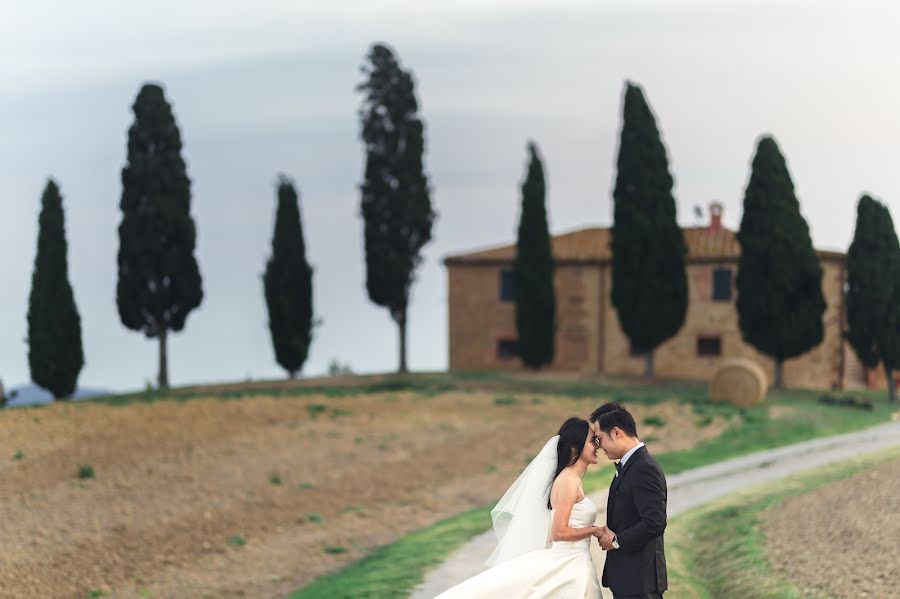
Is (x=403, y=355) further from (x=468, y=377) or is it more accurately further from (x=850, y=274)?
(x=850, y=274)

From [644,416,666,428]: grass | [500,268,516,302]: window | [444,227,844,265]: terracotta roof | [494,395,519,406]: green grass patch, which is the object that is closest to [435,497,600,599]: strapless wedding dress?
[644,416,666,428]: grass

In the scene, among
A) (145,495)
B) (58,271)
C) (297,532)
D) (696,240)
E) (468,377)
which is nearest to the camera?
(297,532)

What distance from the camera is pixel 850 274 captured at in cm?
3869

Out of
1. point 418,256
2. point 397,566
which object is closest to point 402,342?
point 418,256

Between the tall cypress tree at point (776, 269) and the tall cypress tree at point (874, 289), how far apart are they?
1.53 meters

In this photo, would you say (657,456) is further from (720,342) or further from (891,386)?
(720,342)

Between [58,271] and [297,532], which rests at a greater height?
[58,271]

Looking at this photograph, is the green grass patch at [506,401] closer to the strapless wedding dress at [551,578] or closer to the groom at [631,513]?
the strapless wedding dress at [551,578]

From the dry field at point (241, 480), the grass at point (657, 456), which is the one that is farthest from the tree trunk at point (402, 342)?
the dry field at point (241, 480)

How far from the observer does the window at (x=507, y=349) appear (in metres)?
45.1

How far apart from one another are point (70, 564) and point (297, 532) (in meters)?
4.25

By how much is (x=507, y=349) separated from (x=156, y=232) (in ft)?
49.4

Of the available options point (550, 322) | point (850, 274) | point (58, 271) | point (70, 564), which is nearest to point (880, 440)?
point (850, 274)

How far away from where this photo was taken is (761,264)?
38.1 meters
